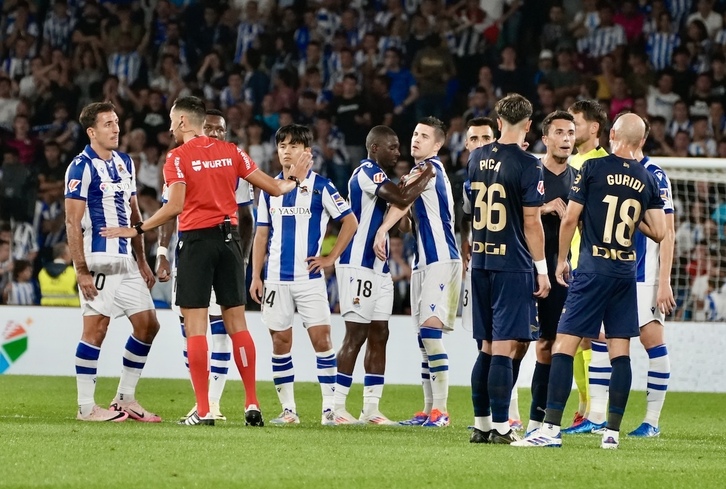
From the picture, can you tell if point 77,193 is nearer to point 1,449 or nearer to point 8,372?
point 1,449

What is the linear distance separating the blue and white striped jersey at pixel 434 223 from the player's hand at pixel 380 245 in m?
0.37

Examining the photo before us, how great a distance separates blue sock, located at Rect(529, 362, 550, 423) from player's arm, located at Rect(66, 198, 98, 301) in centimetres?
351

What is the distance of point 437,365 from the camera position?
9.65 m

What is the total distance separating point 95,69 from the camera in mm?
19781

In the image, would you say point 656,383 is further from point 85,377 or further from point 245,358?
point 85,377

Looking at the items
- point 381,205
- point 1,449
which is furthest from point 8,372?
point 1,449

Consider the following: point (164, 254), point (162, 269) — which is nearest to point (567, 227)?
point (162, 269)

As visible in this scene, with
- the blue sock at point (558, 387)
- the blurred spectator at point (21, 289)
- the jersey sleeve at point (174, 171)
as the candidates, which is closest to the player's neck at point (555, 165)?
the blue sock at point (558, 387)

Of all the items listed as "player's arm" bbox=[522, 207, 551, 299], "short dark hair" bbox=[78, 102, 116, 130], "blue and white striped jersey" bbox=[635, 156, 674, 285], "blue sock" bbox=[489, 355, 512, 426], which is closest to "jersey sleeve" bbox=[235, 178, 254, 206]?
"short dark hair" bbox=[78, 102, 116, 130]

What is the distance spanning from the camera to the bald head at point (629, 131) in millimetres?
7660

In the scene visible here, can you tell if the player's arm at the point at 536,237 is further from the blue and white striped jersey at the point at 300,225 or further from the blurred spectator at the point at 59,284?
the blurred spectator at the point at 59,284

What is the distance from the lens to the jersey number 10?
7.68 meters

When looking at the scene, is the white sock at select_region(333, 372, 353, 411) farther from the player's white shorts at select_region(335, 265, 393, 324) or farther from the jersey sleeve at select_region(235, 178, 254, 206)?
the jersey sleeve at select_region(235, 178, 254, 206)

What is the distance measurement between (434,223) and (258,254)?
4.90ft
